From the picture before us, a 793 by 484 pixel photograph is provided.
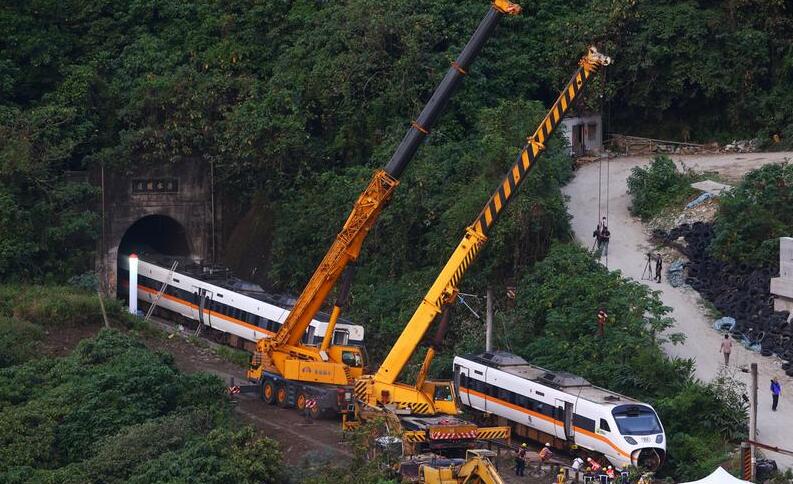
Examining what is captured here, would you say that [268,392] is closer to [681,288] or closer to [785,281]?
[681,288]

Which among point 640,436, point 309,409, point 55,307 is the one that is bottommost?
point 309,409

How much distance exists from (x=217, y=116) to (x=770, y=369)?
24.5 m

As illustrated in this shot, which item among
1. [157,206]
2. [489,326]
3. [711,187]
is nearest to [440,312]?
[489,326]

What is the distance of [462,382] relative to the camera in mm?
38219

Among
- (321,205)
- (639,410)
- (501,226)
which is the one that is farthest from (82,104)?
(639,410)

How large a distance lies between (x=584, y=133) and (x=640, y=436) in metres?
23.3

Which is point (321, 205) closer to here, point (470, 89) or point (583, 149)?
point (470, 89)

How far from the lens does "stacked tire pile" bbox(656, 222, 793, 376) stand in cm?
3919

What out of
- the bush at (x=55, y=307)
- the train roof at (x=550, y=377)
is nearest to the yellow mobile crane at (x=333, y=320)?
the train roof at (x=550, y=377)

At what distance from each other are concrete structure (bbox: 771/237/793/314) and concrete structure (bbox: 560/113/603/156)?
14.2 metres

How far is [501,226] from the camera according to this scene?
1720 inches

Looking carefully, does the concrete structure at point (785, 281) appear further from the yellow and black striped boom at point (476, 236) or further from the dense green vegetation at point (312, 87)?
the dense green vegetation at point (312, 87)

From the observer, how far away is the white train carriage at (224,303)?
41438 mm

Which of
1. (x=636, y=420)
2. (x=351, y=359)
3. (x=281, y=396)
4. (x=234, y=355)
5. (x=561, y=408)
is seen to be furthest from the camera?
(x=234, y=355)
